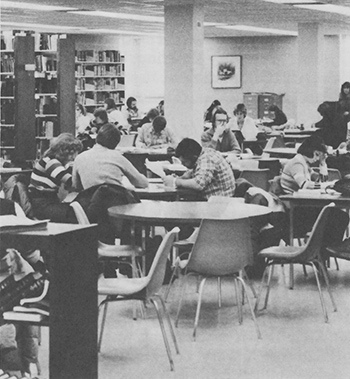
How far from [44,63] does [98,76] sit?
16.2 feet

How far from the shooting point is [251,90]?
24484 mm

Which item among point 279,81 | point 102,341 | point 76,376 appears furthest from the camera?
point 279,81

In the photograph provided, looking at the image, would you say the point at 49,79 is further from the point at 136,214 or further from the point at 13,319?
the point at 13,319

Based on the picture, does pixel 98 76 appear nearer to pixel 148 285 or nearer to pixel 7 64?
pixel 7 64

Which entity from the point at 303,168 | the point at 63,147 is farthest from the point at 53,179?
the point at 303,168

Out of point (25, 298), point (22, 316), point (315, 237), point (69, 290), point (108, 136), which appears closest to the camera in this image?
point (69, 290)

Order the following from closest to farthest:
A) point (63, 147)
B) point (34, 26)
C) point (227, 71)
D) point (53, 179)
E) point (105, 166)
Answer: point (105, 166) → point (53, 179) → point (63, 147) → point (34, 26) → point (227, 71)

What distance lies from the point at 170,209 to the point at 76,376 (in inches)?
122

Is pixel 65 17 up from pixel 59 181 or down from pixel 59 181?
up

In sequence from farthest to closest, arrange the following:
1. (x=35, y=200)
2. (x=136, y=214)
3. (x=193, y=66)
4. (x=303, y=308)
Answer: (x=193, y=66)
(x=35, y=200)
(x=303, y=308)
(x=136, y=214)

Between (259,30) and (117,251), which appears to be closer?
(117,251)

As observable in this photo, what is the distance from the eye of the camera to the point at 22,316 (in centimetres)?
381

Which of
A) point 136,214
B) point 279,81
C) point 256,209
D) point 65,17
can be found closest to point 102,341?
point 136,214

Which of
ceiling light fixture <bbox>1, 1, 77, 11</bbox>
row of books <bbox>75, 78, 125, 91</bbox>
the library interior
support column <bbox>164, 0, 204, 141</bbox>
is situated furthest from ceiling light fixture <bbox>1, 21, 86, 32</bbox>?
support column <bbox>164, 0, 204, 141</bbox>
